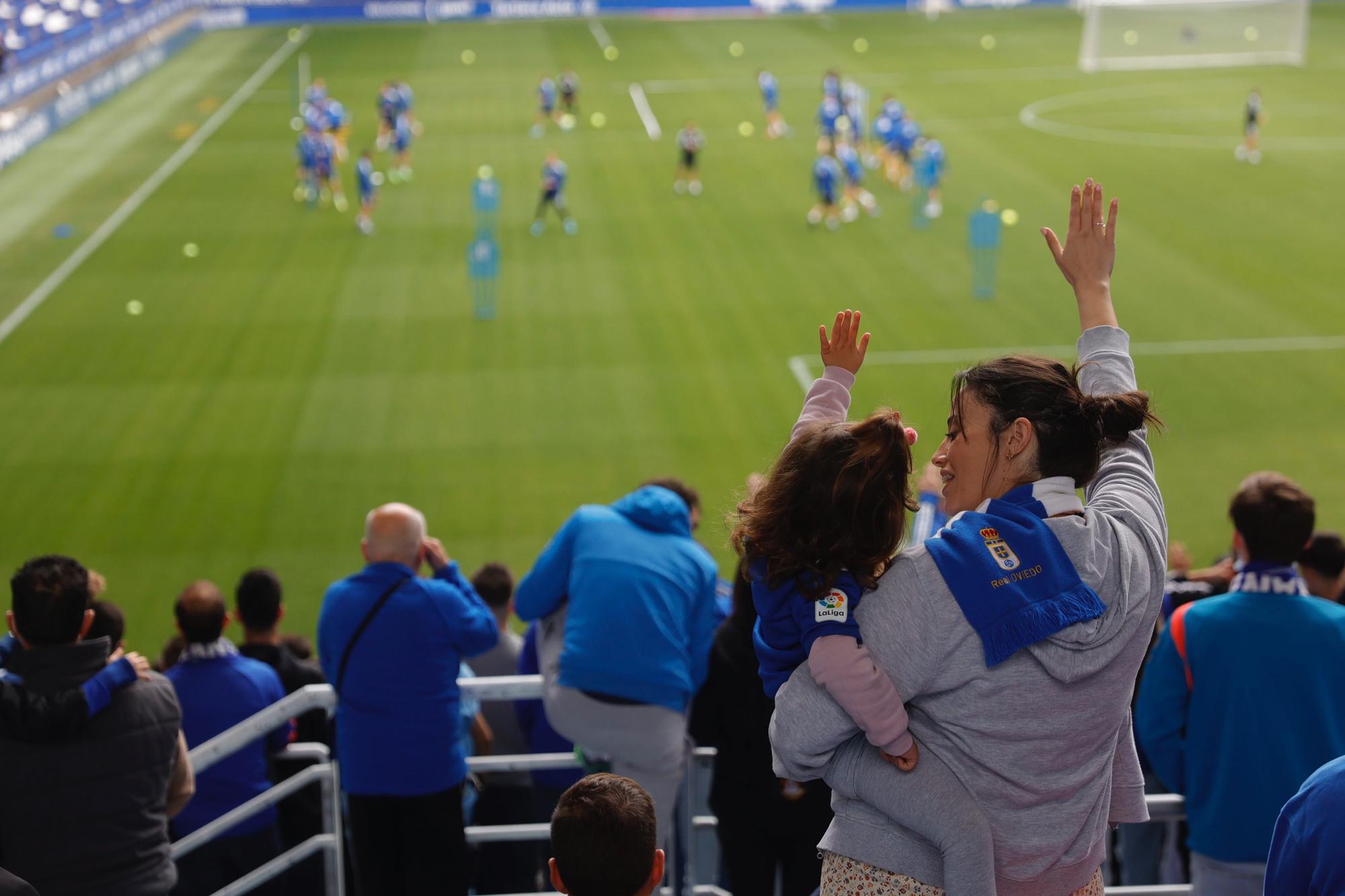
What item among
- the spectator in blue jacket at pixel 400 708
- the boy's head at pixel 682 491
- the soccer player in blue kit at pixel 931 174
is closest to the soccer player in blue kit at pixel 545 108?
the soccer player in blue kit at pixel 931 174

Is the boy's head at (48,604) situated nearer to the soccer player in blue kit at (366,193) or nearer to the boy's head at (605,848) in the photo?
the boy's head at (605,848)

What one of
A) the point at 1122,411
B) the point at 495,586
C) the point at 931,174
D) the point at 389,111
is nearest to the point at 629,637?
the point at 1122,411

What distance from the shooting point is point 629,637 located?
450 centimetres

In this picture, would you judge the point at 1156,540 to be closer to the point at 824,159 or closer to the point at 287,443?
the point at 287,443

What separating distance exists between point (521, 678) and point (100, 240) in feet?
65.8

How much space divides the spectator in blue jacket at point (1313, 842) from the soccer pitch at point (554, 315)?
134 cm

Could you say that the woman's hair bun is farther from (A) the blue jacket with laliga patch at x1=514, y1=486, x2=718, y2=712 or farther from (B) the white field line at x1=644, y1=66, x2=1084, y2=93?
(B) the white field line at x1=644, y1=66, x2=1084, y2=93

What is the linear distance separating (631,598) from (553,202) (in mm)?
19410

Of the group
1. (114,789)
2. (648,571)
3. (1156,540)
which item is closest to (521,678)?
(648,571)

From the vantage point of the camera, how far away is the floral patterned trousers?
2566 mm

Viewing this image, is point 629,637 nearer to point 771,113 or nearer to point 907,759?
point 907,759

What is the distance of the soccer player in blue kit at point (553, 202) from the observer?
22.1m

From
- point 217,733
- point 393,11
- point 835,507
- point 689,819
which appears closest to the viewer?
point 835,507

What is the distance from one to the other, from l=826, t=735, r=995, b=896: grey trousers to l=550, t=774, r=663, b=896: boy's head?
0.56m
